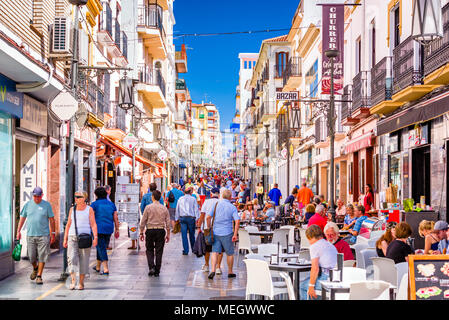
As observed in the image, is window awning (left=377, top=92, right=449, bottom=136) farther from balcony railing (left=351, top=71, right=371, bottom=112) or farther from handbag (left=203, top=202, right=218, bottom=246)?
handbag (left=203, top=202, right=218, bottom=246)

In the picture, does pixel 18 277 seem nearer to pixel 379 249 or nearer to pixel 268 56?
pixel 379 249

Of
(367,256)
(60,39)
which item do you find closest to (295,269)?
(367,256)

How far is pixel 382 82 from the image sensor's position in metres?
17.9

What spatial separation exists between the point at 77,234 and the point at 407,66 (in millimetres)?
9346

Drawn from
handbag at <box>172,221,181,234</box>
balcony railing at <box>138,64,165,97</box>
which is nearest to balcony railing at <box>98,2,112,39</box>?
balcony railing at <box>138,64,165,97</box>

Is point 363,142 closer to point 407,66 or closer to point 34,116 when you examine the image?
point 407,66

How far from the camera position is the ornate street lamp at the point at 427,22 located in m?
12.2

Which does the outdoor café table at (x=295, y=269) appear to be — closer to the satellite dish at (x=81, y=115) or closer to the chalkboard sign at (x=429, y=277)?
the chalkboard sign at (x=429, y=277)

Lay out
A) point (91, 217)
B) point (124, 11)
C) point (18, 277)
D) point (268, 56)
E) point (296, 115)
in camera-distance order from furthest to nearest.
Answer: point (268, 56) → point (124, 11) → point (296, 115) → point (18, 277) → point (91, 217)

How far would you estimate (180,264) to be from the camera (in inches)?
564

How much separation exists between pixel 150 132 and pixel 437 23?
109ft

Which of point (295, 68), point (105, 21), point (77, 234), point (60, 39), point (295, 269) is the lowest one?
point (295, 269)

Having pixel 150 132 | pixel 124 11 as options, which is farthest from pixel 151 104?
pixel 124 11

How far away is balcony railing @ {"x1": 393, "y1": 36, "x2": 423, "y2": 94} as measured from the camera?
14891 millimetres
